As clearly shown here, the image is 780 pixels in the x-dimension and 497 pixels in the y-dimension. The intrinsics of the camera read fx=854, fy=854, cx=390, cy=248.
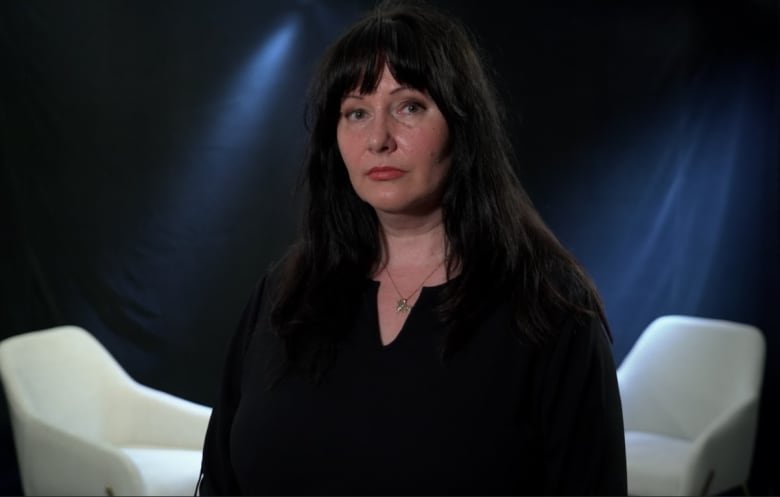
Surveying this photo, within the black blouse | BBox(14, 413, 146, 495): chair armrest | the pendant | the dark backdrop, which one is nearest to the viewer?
the black blouse

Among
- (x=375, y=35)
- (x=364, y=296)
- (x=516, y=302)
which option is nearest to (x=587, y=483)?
(x=516, y=302)

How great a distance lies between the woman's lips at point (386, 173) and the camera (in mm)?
1144

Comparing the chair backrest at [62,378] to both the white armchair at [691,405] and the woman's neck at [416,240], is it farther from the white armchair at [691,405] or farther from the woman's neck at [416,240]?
the white armchair at [691,405]

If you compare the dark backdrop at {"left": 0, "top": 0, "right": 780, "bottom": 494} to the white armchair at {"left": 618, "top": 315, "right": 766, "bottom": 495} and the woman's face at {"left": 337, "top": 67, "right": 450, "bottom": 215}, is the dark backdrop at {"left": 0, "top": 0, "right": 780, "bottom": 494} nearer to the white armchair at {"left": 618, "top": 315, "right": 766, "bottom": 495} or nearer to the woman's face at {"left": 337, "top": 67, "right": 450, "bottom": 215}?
the white armchair at {"left": 618, "top": 315, "right": 766, "bottom": 495}

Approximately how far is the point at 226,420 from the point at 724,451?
211 centimetres

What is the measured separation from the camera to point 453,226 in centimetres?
121

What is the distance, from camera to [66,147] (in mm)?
2660

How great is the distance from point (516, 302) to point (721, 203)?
9.27 ft

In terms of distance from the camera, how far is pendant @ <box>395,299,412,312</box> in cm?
119

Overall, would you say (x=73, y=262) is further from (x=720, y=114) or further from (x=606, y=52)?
(x=720, y=114)

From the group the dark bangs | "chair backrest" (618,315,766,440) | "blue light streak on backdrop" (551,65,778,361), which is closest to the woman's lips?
the dark bangs

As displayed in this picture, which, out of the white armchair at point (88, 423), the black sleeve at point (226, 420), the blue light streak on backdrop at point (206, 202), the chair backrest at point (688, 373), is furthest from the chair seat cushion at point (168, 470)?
the chair backrest at point (688, 373)

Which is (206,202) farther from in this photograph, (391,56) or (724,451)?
(391,56)

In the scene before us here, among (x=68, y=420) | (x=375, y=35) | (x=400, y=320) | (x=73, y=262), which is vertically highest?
(x=375, y=35)
